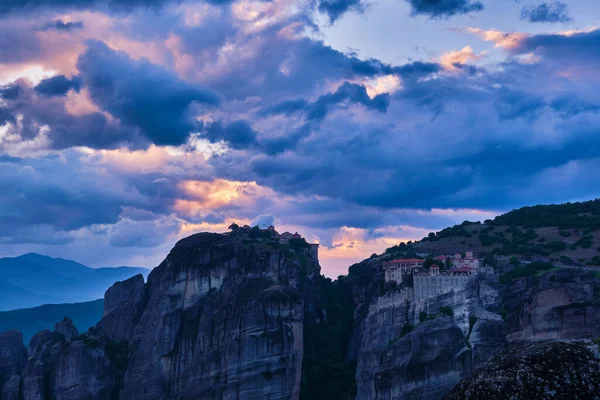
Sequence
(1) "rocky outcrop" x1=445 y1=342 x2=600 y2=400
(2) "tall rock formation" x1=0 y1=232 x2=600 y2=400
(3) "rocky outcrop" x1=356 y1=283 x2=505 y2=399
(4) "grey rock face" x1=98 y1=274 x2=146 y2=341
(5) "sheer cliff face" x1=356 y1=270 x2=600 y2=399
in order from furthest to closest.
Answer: (4) "grey rock face" x1=98 y1=274 x2=146 y2=341 → (2) "tall rock formation" x1=0 y1=232 x2=600 y2=400 → (3) "rocky outcrop" x1=356 y1=283 x2=505 y2=399 → (5) "sheer cliff face" x1=356 y1=270 x2=600 y2=399 → (1) "rocky outcrop" x1=445 y1=342 x2=600 y2=400

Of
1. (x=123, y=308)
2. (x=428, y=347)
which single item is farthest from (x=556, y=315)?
(x=123, y=308)

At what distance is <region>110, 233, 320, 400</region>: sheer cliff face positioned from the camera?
3698 inches

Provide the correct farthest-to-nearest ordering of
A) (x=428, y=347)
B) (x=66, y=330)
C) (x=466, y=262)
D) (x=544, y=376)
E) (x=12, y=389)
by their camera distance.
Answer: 1. (x=66, y=330)
2. (x=12, y=389)
3. (x=466, y=262)
4. (x=428, y=347)
5. (x=544, y=376)

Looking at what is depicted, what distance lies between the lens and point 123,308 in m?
120

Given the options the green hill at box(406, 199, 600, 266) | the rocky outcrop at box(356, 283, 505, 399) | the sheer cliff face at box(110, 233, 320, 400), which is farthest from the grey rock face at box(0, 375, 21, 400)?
the green hill at box(406, 199, 600, 266)

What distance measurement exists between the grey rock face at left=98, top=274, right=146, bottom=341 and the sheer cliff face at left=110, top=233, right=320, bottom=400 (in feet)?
0.68

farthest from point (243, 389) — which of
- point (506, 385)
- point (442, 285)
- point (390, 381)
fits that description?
point (506, 385)

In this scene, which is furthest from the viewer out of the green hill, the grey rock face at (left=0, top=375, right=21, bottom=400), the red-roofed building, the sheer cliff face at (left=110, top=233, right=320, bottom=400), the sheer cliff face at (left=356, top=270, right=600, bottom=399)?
the grey rock face at (left=0, top=375, right=21, bottom=400)

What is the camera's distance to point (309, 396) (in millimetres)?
96875

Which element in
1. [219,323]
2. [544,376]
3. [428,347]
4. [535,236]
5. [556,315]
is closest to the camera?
[544,376]

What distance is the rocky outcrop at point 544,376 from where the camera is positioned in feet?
62.0

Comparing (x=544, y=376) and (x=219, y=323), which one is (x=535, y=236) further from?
(x=544, y=376)

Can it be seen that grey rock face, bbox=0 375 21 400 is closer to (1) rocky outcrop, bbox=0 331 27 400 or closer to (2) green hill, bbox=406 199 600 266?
(1) rocky outcrop, bbox=0 331 27 400

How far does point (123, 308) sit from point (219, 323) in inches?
977
